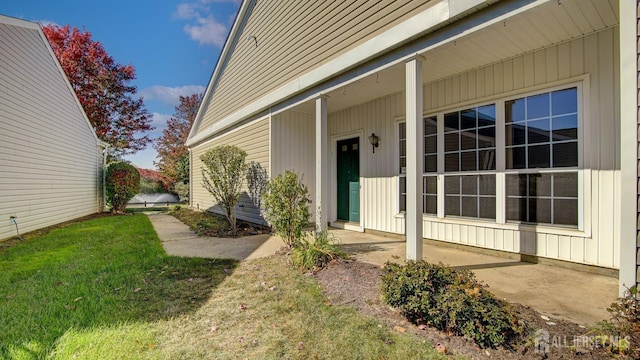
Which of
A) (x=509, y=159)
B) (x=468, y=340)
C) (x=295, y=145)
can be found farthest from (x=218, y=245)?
(x=509, y=159)

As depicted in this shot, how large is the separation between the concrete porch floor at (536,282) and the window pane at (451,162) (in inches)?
54.2

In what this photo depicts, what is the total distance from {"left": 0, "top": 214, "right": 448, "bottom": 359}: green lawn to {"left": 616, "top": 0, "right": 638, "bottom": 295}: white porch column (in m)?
1.70

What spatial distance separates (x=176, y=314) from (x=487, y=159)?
472cm

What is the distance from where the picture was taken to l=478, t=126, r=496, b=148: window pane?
4.38m

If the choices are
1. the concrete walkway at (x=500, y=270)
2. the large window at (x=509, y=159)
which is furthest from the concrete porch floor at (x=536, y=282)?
the large window at (x=509, y=159)

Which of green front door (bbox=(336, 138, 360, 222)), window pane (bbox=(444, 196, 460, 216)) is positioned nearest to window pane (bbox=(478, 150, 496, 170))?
window pane (bbox=(444, 196, 460, 216))

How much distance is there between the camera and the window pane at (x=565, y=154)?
3.63m

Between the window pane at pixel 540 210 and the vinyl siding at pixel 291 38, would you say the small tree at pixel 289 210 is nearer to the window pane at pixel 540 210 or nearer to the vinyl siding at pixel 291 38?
the vinyl siding at pixel 291 38

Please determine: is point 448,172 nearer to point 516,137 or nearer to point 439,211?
point 439,211

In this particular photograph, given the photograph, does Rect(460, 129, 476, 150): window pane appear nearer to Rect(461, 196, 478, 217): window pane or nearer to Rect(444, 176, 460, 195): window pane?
Rect(444, 176, 460, 195): window pane

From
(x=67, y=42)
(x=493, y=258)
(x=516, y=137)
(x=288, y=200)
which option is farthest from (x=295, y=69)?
(x=67, y=42)

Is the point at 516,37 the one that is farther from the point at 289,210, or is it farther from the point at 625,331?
the point at 289,210

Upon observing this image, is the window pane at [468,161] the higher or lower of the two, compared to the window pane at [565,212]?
higher

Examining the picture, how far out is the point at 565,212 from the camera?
3.72 meters
